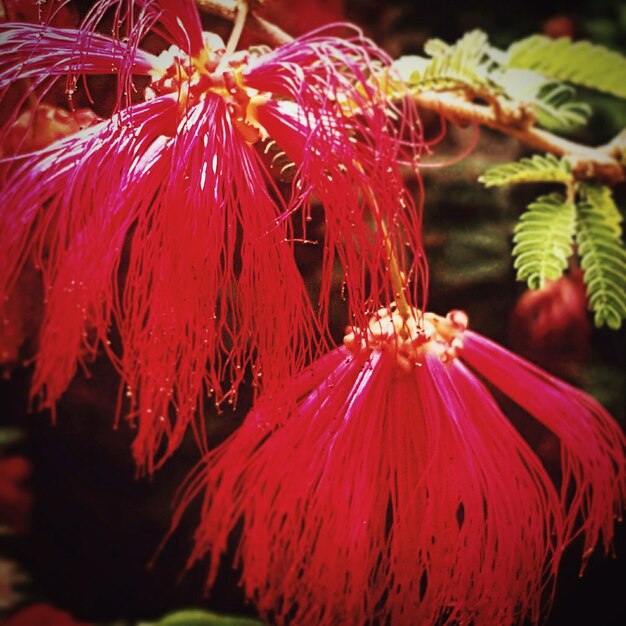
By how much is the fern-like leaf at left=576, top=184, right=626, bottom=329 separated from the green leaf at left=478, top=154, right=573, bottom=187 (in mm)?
34

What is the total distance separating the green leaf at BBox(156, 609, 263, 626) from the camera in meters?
0.97

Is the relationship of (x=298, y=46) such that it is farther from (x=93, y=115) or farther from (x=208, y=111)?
(x=93, y=115)

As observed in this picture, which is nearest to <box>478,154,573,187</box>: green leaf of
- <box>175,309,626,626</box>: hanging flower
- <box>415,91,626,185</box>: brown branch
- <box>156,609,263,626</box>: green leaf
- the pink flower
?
<box>415,91,626,185</box>: brown branch

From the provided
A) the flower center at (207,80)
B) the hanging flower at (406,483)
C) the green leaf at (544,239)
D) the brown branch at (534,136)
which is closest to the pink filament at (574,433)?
the hanging flower at (406,483)

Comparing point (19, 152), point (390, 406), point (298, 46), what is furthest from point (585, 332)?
point (19, 152)

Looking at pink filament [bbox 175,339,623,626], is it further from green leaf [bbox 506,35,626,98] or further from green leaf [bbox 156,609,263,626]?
green leaf [bbox 506,35,626,98]

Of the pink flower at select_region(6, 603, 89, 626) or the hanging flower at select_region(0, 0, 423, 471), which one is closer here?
the hanging flower at select_region(0, 0, 423, 471)

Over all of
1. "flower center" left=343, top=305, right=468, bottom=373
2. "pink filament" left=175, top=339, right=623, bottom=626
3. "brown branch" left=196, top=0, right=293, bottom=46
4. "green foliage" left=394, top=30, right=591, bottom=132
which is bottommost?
"pink filament" left=175, top=339, right=623, bottom=626

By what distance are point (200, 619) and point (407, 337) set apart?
460mm

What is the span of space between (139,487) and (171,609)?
17cm

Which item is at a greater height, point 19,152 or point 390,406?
point 19,152

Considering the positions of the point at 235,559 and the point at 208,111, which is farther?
the point at 235,559

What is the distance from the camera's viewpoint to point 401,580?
91 cm

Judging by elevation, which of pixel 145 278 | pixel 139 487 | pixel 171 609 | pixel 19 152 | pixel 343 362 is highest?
pixel 19 152
